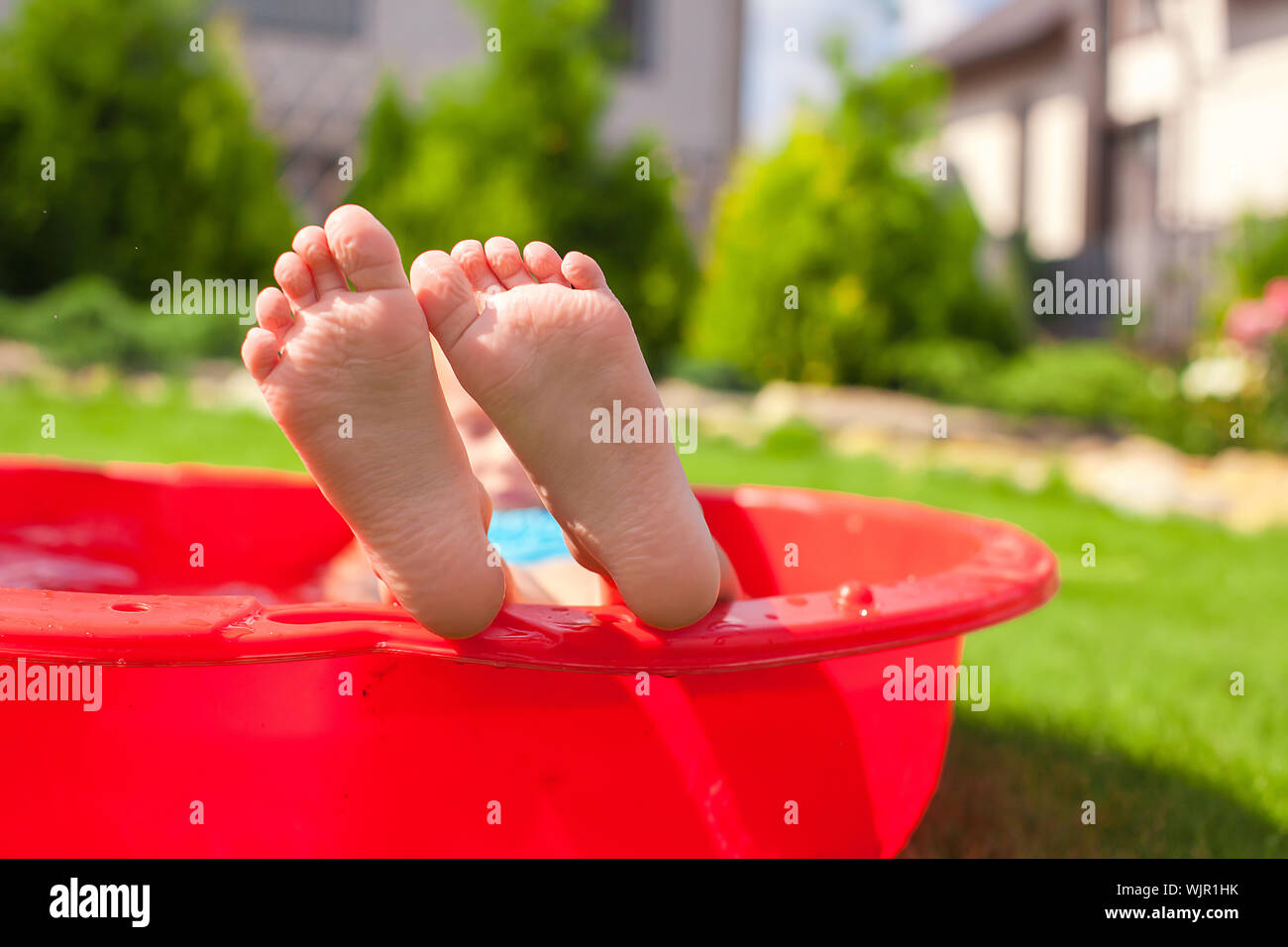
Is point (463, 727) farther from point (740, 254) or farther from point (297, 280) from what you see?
point (740, 254)

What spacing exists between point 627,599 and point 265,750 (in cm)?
36

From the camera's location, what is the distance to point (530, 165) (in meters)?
6.11

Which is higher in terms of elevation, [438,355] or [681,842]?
[438,355]

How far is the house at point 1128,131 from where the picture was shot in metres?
8.07

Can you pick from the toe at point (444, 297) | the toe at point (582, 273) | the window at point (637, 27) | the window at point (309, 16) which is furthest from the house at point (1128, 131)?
the toe at point (444, 297)

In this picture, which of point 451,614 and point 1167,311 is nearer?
point 451,614

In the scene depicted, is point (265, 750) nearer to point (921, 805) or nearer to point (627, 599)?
point (627, 599)

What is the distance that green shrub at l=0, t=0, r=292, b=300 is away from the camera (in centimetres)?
587

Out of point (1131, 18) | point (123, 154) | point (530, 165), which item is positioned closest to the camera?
point (123, 154)

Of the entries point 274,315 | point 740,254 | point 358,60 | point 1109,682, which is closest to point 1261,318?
point 740,254

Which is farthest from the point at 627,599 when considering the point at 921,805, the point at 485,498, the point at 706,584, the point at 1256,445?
the point at 1256,445

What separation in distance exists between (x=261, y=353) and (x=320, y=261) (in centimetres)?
10

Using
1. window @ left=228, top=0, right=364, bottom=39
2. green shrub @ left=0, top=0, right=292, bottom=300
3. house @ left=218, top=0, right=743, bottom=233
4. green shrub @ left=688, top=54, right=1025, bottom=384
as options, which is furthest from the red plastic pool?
window @ left=228, top=0, right=364, bottom=39
